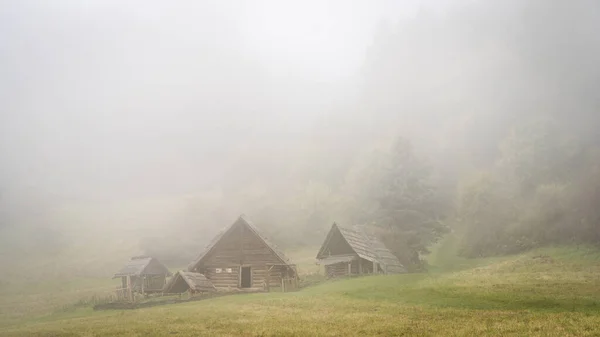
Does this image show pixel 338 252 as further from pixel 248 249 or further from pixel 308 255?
pixel 308 255

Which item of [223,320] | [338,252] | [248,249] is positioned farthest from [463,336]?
[338,252]

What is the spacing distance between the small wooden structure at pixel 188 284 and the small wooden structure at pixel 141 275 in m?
10.4

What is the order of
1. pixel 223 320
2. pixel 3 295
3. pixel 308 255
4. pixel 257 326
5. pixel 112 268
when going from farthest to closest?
pixel 308 255 → pixel 112 268 → pixel 3 295 → pixel 223 320 → pixel 257 326

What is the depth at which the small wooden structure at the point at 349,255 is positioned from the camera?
54.1m

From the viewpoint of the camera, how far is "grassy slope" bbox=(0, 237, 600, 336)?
62.5ft

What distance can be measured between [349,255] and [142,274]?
1079 inches

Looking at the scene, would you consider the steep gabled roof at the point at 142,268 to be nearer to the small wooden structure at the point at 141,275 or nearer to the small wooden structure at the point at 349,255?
the small wooden structure at the point at 141,275

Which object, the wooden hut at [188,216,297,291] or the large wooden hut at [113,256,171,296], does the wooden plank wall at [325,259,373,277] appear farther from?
the large wooden hut at [113,256,171,296]

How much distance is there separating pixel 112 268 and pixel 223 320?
193 ft

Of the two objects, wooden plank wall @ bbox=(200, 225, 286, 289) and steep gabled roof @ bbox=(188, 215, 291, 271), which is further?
wooden plank wall @ bbox=(200, 225, 286, 289)

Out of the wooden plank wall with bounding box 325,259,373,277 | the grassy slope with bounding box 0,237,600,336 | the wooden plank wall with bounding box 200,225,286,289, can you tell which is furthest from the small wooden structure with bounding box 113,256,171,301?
the wooden plank wall with bounding box 325,259,373,277

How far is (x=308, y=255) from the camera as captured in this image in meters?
86.6

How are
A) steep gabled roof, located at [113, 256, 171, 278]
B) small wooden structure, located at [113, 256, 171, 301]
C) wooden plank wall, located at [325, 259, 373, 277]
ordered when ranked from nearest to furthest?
wooden plank wall, located at [325, 259, 373, 277], small wooden structure, located at [113, 256, 171, 301], steep gabled roof, located at [113, 256, 171, 278]

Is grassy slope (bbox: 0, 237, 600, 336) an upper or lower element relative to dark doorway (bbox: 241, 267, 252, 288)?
lower
